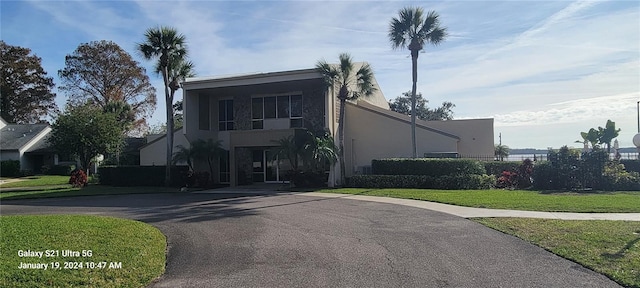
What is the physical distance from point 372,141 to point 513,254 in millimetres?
18765

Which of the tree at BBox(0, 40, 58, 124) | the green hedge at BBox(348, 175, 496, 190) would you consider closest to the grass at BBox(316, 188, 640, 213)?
the green hedge at BBox(348, 175, 496, 190)

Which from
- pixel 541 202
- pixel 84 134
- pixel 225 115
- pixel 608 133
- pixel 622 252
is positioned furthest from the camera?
pixel 608 133

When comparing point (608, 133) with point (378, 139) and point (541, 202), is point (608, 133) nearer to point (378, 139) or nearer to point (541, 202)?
point (378, 139)

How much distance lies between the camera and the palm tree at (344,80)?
2170 cm

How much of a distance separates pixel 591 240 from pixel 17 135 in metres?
50.9

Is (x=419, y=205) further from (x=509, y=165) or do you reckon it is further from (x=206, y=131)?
(x=206, y=131)

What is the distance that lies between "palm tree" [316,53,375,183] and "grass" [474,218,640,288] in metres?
12.7

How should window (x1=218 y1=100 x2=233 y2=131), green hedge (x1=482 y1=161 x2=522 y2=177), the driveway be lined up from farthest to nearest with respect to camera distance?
window (x1=218 y1=100 x2=233 y2=131) → green hedge (x1=482 y1=161 x2=522 y2=177) → the driveway

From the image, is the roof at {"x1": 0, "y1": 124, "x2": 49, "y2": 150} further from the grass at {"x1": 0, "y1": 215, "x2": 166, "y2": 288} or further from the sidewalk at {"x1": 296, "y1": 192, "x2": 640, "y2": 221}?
the sidewalk at {"x1": 296, "y1": 192, "x2": 640, "y2": 221}

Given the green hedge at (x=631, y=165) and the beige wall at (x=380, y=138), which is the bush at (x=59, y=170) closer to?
the beige wall at (x=380, y=138)

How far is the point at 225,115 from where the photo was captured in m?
→ 27.2

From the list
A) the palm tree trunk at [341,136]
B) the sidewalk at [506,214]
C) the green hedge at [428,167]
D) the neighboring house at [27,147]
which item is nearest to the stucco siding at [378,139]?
the palm tree trunk at [341,136]

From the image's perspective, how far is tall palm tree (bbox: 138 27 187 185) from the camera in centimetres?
2294

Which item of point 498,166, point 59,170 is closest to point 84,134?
point 59,170
